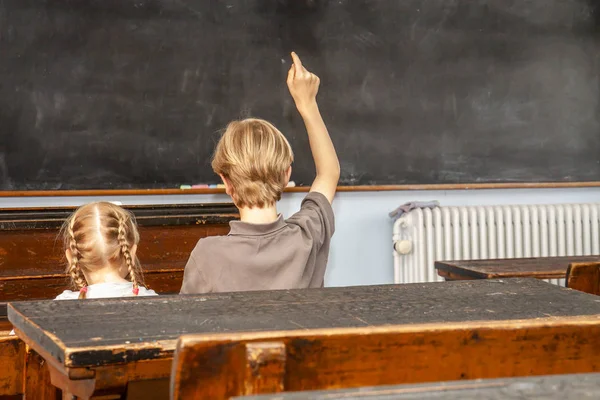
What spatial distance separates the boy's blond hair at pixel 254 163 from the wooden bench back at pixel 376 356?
1020 mm

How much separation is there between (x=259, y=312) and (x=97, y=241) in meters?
1.03

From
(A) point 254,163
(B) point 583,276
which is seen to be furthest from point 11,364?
(B) point 583,276

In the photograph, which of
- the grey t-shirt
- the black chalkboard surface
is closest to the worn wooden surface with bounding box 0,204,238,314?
the black chalkboard surface

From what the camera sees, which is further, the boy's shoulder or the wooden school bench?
the wooden school bench

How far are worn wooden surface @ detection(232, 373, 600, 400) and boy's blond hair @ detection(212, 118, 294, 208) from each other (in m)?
1.31

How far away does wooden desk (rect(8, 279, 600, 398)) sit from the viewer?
3.77ft

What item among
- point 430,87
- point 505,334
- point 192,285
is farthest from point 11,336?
point 430,87

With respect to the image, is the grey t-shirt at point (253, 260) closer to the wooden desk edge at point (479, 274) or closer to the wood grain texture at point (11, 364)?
the wood grain texture at point (11, 364)

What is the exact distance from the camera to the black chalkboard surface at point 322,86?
153 inches

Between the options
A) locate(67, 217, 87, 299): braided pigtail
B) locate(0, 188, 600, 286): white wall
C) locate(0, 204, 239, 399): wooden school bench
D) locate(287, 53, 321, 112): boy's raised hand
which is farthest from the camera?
locate(0, 188, 600, 286): white wall

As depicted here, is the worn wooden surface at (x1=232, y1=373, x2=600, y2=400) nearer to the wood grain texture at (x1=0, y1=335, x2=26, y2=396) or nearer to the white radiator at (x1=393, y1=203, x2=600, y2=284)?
the wood grain texture at (x1=0, y1=335, x2=26, y2=396)

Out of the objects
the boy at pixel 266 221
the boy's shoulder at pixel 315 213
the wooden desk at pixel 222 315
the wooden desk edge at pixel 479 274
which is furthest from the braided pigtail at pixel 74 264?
the wooden desk edge at pixel 479 274

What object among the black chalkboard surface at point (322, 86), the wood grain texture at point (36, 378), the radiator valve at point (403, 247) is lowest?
the wood grain texture at point (36, 378)

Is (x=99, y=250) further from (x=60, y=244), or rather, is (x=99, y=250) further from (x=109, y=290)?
(x=60, y=244)
